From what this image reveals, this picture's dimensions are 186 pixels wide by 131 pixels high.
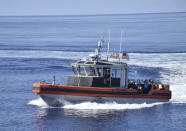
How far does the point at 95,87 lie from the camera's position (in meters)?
38.7

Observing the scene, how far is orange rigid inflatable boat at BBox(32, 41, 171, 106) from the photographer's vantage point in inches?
1495

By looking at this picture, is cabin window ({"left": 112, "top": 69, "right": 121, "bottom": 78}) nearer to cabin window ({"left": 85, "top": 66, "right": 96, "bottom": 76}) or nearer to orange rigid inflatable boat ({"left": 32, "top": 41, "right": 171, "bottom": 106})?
orange rigid inflatable boat ({"left": 32, "top": 41, "right": 171, "bottom": 106})

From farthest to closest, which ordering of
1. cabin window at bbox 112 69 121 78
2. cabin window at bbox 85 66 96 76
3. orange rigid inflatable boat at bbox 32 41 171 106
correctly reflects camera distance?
cabin window at bbox 112 69 121 78
cabin window at bbox 85 66 96 76
orange rigid inflatable boat at bbox 32 41 171 106

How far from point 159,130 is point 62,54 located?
43745mm

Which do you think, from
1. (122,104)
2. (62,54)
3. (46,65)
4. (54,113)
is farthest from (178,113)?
(62,54)

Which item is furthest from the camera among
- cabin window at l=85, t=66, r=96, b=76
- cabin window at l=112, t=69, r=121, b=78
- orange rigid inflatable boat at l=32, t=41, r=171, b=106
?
cabin window at l=112, t=69, r=121, b=78

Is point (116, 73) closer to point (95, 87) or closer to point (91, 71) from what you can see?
point (91, 71)

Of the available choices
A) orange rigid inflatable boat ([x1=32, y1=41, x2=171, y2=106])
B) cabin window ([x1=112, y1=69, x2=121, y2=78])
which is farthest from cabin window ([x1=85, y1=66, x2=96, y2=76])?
cabin window ([x1=112, y1=69, x2=121, y2=78])

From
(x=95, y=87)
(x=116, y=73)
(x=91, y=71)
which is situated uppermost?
(x=91, y=71)

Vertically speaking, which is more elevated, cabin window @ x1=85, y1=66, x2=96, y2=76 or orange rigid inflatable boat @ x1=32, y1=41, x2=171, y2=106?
cabin window @ x1=85, y1=66, x2=96, y2=76

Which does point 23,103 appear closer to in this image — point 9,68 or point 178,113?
point 178,113

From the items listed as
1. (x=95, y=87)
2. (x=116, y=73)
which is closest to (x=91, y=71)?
(x=95, y=87)

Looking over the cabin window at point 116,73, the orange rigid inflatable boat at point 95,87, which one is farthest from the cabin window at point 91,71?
the cabin window at point 116,73

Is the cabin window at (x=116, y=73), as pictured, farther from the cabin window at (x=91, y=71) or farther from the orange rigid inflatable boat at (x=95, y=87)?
the cabin window at (x=91, y=71)
